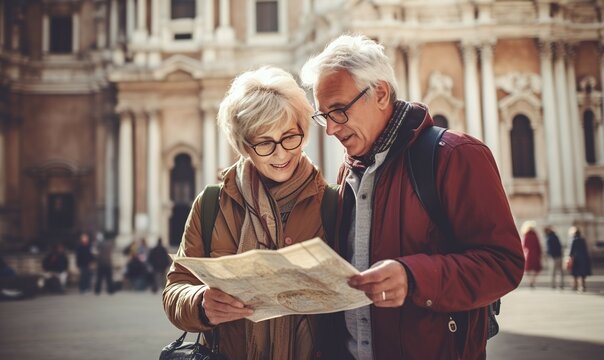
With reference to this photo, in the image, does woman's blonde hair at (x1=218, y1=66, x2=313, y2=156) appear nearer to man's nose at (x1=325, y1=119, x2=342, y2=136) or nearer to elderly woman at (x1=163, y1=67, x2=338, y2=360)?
elderly woman at (x1=163, y1=67, x2=338, y2=360)

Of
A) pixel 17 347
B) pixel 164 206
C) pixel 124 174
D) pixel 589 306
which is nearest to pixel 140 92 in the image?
pixel 124 174

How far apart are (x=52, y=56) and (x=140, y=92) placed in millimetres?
5592

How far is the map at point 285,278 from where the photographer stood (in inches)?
65.4

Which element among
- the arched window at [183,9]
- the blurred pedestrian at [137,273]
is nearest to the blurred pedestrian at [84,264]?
the blurred pedestrian at [137,273]

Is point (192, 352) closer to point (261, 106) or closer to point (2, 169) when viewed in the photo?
point (261, 106)

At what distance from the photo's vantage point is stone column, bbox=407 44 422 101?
→ 769 inches

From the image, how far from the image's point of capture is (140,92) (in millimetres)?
23141

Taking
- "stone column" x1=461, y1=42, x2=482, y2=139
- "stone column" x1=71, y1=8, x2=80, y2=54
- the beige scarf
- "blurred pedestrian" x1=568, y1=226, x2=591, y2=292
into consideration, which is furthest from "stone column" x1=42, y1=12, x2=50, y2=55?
the beige scarf

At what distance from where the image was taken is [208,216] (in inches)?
96.6

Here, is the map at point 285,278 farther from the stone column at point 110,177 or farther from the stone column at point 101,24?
the stone column at point 101,24

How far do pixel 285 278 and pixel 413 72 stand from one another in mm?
18629

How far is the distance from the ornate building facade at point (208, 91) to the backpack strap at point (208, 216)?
1611cm

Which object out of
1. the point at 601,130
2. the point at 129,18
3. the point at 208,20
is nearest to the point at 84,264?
the point at 208,20

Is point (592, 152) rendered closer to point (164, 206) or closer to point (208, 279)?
point (164, 206)
